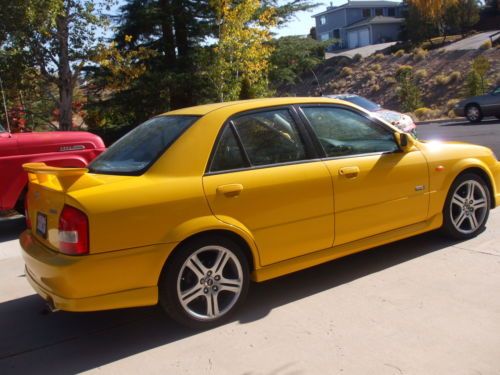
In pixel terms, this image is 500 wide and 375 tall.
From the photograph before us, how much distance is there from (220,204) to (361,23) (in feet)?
225

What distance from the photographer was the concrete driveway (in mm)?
3295

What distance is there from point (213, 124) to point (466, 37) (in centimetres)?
4732

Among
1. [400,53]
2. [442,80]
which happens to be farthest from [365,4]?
[442,80]

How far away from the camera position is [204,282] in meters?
3.82

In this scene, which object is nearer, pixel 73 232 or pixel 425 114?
pixel 73 232

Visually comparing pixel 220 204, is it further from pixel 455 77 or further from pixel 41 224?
pixel 455 77

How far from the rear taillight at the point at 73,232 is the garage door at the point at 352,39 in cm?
7001

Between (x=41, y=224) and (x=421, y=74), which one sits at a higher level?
(x=421, y=74)

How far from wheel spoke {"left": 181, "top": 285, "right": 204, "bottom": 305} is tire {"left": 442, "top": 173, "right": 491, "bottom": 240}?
2.61 m

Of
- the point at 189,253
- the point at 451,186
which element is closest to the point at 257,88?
the point at 451,186

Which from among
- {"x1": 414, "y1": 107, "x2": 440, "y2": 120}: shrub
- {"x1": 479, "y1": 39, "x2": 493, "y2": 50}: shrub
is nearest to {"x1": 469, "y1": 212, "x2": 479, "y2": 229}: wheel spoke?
{"x1": 414, "y1": 107, "x2": 440, "y2": 120}: shrub

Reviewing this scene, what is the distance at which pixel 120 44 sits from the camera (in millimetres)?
17141

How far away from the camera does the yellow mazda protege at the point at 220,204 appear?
3.49 metres

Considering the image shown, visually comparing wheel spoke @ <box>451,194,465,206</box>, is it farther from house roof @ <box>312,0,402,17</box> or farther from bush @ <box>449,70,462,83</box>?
house roof @ <box>312,0,402,17</box>
